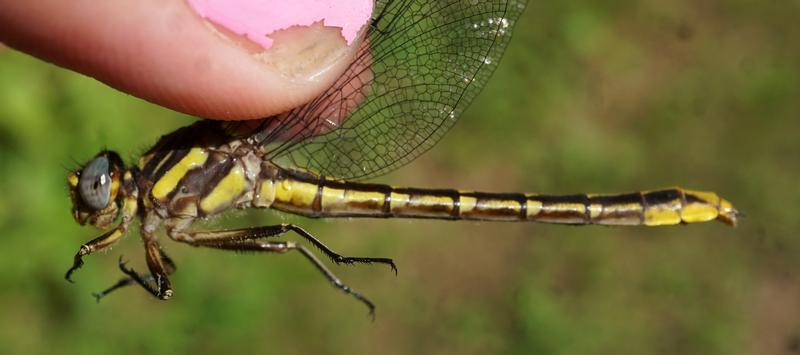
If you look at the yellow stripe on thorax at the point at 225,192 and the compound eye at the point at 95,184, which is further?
the yellow stripe on thorax at the point at 225,192

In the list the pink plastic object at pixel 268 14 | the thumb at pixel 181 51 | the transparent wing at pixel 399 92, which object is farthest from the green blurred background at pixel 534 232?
the pink plastic object at pixel 268 14

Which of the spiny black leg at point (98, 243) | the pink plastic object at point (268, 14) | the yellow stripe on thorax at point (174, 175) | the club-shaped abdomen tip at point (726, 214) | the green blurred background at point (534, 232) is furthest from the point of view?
the green blurred background at point (534, 232)

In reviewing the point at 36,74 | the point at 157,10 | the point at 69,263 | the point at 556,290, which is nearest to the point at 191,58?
the point at 157,10

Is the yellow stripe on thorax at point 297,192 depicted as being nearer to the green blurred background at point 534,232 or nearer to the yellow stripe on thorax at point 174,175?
the yellow stripe on thorax at point 174,175

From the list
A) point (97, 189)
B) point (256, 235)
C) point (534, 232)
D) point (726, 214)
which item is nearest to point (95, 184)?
point (97, 189)

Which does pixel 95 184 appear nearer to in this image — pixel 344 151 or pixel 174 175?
pixel 174 175
